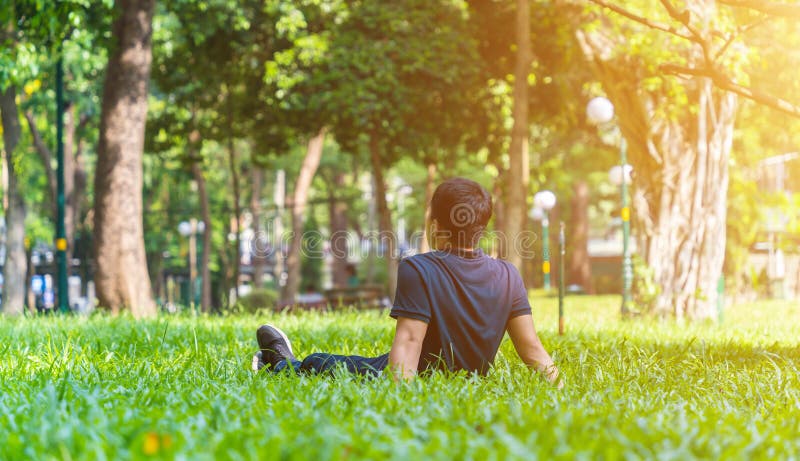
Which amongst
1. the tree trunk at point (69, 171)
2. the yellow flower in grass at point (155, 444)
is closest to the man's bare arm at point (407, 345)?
the yellow flower in grass at point (155, 444)

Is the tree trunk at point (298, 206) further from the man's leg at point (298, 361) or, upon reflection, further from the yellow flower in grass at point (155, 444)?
the yellow flower in grass at point (155, 444)

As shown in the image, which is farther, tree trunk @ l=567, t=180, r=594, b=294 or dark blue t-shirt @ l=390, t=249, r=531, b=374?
tree trunk @ l=567, t=180, r=594, b=294

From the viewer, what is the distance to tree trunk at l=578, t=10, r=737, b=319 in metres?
12.5

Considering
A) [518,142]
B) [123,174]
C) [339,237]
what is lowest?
[339,237]

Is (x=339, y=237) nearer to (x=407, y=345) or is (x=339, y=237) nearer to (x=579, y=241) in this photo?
(x=579, y=241)

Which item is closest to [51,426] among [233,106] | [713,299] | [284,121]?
[713,299]

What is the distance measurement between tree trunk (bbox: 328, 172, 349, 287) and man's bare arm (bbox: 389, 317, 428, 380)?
32437mm

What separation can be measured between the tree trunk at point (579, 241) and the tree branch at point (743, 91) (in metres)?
27.5

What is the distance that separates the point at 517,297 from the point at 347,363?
3.33ft

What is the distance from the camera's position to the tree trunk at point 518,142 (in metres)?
15.3

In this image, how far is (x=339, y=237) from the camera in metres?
39.4

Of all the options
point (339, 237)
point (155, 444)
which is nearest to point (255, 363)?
point (155, 444)

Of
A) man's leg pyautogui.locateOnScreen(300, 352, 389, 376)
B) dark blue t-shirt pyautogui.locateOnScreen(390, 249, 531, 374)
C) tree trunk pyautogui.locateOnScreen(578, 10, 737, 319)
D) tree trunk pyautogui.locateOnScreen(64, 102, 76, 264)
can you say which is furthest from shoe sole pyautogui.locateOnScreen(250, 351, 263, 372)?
tree trunk pyautogui.locateOnScreen(64, 102, 76, 264)

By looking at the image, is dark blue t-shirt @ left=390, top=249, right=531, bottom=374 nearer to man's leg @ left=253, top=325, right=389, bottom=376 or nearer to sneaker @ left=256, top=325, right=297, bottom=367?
man's leg @ left=253, top=325, right=389, bottom=376
